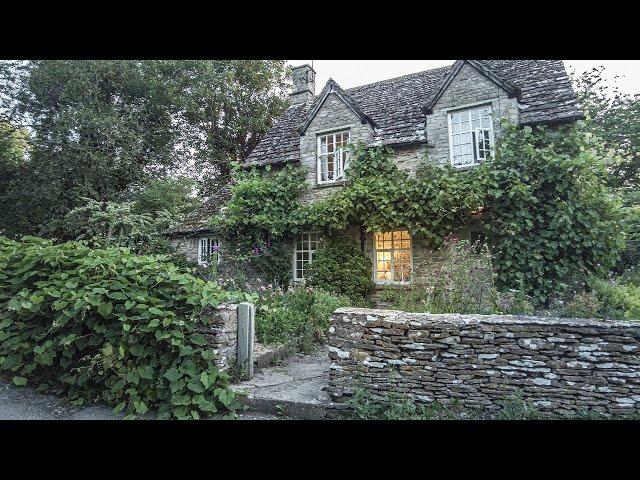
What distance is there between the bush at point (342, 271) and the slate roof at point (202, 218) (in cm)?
474

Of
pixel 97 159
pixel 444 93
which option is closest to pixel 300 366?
pixel 444 93

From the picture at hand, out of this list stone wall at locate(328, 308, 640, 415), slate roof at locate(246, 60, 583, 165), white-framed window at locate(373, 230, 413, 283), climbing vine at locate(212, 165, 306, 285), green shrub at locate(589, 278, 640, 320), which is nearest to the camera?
stone wall at locate(328, 308, 640, 415)

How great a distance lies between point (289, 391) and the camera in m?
4.25

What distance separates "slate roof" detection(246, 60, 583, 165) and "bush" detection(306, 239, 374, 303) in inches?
140

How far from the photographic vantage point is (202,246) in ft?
44.8

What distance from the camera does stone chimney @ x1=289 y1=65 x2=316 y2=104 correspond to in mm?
15445

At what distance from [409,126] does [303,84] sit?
676 centimetres

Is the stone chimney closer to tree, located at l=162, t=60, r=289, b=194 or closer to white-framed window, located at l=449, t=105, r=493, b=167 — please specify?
tree, located at l=162, t=60, r=289, b=194

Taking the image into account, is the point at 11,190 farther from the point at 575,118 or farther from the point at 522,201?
the point at 575,118

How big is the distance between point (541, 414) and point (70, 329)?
207 inches

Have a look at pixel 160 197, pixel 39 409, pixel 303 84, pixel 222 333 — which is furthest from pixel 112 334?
pixel 303 84

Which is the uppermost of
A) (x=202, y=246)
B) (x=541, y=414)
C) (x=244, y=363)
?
(x=202, y=246)

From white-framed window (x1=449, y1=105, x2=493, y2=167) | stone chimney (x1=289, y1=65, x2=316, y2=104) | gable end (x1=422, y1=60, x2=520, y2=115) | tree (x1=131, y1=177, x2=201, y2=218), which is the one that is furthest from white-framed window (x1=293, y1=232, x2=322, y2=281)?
stone chimney (x1=289, y1=65, x2=316, y2=104)

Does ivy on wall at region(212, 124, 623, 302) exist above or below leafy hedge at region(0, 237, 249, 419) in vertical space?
above
